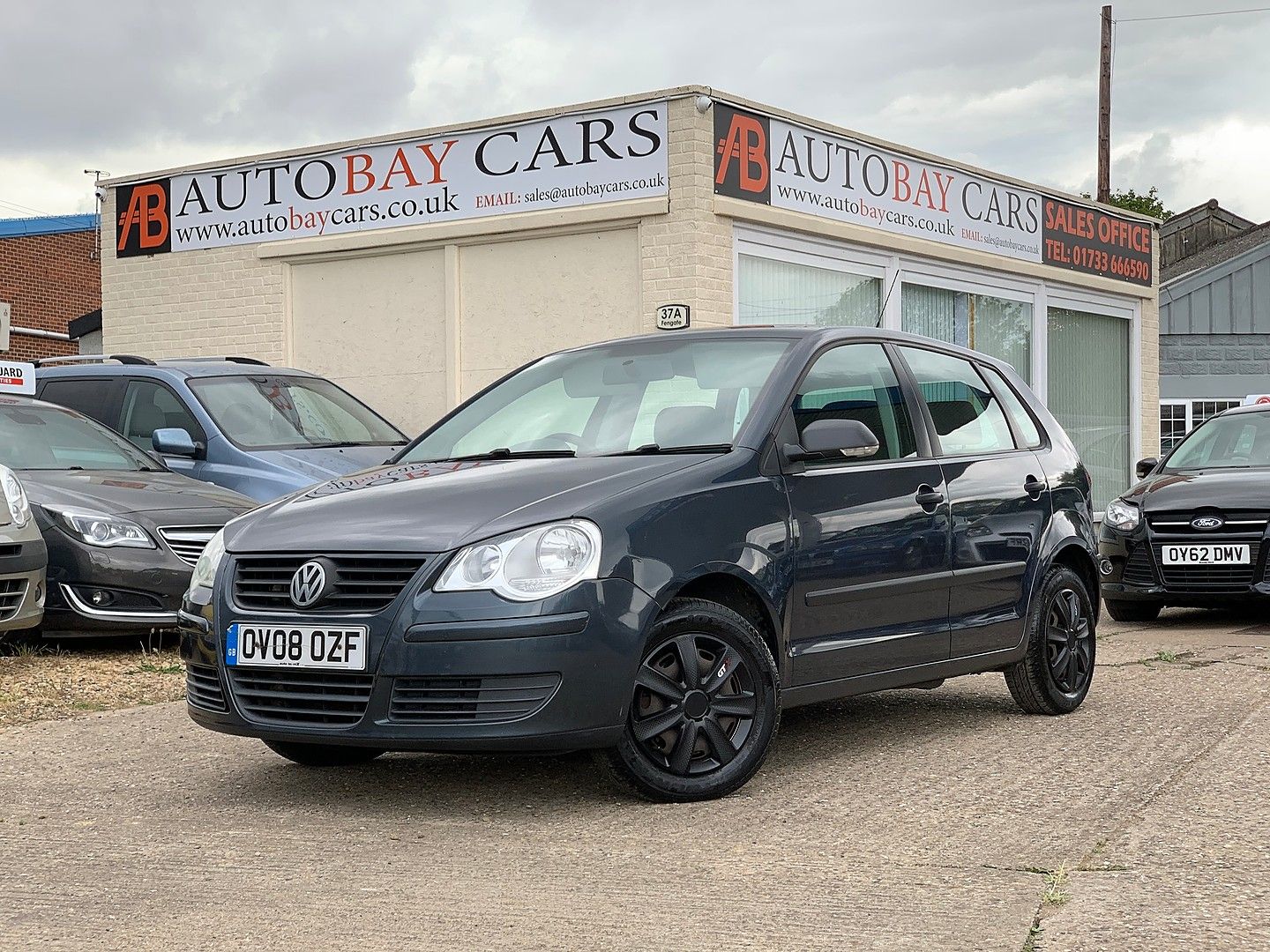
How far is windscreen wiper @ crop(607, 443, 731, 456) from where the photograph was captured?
5.64 m

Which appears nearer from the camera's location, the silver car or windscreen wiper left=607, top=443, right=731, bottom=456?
windscreen wiper left=607, top=443, right=731, bottom=456

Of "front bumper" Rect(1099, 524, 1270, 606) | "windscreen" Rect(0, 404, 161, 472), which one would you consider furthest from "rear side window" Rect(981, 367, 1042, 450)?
"windscreen" Rect(0, 404, 161, 472)

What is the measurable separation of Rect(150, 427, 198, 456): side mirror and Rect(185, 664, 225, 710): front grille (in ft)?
17.6

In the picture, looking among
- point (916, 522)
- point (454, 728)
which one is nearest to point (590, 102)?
point (916, 522)

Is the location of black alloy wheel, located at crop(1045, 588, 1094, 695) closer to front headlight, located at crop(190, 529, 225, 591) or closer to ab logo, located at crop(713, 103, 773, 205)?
front headlight, located at crop(190, 529, 225, 591)

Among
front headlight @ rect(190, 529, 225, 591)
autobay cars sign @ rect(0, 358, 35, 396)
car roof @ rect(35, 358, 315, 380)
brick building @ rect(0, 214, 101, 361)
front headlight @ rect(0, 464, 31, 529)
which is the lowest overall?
front headlight @ rect(190, 529, 225, 591)

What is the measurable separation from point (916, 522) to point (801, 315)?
9.17 m

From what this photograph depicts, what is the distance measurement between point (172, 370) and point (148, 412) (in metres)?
0.35

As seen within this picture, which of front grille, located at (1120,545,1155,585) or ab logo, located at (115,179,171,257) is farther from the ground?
ab logo, located at (115,179,171,257)

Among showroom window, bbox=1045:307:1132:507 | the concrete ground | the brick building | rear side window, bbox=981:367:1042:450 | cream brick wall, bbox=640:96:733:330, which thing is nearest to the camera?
the concrete ground

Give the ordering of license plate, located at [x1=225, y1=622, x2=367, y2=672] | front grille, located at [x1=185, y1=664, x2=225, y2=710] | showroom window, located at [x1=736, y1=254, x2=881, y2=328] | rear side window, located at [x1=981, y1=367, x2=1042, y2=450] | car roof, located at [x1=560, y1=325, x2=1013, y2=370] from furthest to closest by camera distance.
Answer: showroom window, located at [x1=736, y1=254, x2=881, y2=328] < rear side window, located at [x1=981, y1=367, x2=1042, y2=450] < car roof, located at [x1=560, y1=325, x2=1013, y2=370] < front grille, located at [x1=185, y1=664, x2=225, y2=710] < license plate, located at [x1=225, y1=622, x2=367, y2=672]

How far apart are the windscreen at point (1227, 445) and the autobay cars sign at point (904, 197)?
3927 mm

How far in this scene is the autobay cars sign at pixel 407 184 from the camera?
1390cm

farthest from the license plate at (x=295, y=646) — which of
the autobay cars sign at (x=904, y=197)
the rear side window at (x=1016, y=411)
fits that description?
the autobay cars sign at (x=904, y=197)
